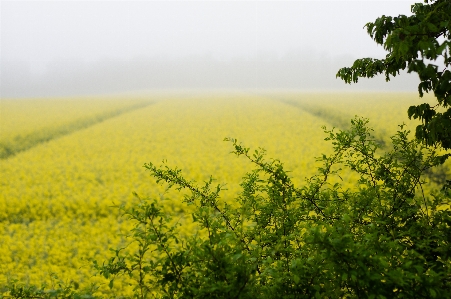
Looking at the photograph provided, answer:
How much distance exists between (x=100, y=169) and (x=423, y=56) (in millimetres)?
11906

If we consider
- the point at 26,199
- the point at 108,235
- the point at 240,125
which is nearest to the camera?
the point at 108,235

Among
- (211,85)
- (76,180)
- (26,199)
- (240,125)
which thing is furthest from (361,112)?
(211,85)

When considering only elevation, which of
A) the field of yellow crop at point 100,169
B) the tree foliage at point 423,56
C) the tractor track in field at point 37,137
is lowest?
the field of yellow crop at point 100,169

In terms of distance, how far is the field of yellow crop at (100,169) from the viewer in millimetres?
6586

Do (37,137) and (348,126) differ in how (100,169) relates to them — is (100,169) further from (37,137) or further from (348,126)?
(348,126)

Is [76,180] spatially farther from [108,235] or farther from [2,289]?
[2,289]

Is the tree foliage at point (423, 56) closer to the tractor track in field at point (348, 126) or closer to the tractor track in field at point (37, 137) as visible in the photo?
the tractor track in field at point (348, 126)

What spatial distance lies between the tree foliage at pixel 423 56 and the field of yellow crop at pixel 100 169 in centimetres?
179

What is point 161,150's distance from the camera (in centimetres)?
1532

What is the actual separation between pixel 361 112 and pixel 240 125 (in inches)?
358

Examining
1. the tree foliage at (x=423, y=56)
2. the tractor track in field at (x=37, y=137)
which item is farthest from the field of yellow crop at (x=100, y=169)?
the tree foliage at (x=423, y=56)

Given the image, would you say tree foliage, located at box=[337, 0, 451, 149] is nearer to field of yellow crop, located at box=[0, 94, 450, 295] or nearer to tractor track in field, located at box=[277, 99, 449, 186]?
field of yellow crop, located at box=[0, 94, 450, 295]

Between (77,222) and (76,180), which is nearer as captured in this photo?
(77,222)

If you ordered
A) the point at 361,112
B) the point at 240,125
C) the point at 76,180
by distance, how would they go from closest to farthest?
the point at 76,180 → the point at 240,125 → the point at 361,112
